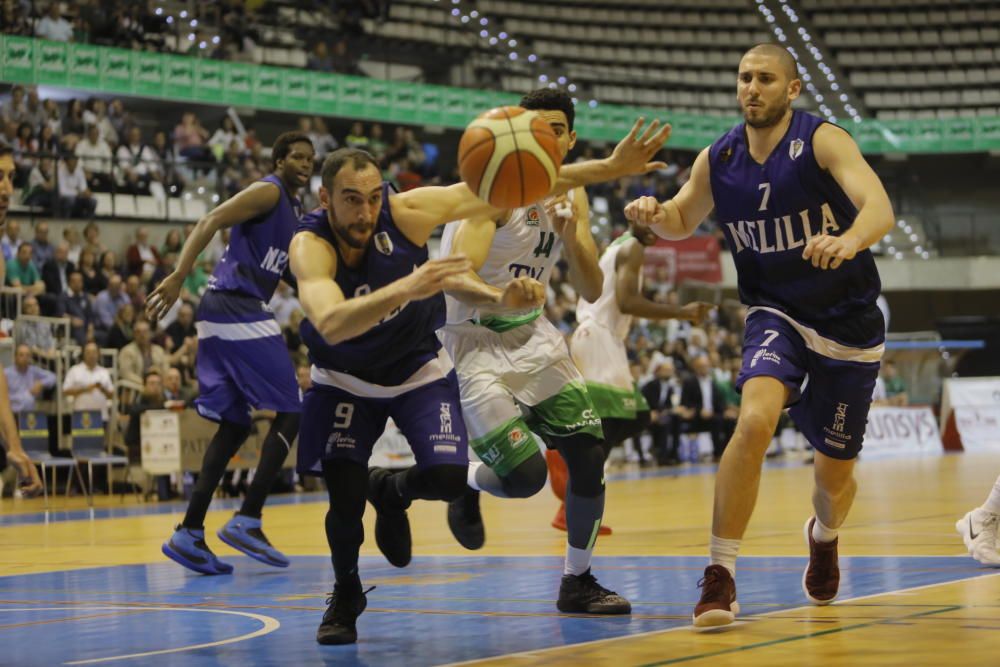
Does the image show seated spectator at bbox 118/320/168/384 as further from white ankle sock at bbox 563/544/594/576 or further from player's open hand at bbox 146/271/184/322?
white ankle sock at bbox 563/544/594/576

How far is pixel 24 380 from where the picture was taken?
14938 millimetres

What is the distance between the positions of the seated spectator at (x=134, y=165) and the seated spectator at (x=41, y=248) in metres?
3.49

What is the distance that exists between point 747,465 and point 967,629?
940 mm

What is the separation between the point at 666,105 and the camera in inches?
1395

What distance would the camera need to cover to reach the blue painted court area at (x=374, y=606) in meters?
4.64

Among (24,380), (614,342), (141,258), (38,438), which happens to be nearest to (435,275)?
(614,342)

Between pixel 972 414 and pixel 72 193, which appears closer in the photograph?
pixel 72 193

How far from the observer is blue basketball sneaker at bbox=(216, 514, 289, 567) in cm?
736

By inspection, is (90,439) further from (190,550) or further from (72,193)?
(190,550)

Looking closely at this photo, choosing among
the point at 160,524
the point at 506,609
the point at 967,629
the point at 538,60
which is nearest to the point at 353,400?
the point at 506,609

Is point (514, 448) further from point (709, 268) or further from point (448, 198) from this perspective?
point (709, 268)

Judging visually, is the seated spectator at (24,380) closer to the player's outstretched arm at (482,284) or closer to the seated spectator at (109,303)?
the seated spectator at (109,303)

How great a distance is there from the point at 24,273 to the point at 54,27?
22.5ft

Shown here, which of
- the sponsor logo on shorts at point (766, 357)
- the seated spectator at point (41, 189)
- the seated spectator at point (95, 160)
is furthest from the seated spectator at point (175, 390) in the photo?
the sponsor logo on shorts at point (766, 357)
